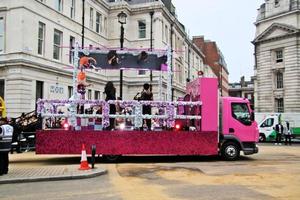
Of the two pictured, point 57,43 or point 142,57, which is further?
point 57,43

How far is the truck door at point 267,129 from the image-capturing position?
128 ft

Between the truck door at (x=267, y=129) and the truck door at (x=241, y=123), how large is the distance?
22412 millimetres

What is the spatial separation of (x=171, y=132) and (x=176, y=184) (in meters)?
5.53

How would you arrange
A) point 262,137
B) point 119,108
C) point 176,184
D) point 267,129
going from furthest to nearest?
1. point 262,137
2. point 267,129
3. point 119,108
4. point 176,184

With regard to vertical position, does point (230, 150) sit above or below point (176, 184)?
above

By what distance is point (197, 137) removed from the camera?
16.7 m

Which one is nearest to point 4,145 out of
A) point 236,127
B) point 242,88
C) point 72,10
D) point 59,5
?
point 236,127

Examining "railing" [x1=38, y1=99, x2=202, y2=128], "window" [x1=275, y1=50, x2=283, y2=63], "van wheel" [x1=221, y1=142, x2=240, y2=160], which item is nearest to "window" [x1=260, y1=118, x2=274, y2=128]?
"window" [x1=275, y1=50, x2=283, y2=63]

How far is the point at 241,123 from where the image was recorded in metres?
17.5

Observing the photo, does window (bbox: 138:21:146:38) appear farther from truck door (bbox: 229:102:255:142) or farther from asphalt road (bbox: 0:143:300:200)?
asphalt road (bbox: 0:143:300:200)

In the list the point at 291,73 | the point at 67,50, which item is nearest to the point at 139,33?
the point at 67,50

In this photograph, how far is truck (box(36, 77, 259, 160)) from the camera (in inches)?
635

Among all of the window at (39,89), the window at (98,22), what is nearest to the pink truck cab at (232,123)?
the window at (39,89)

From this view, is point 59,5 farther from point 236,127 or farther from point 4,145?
point 4,145
